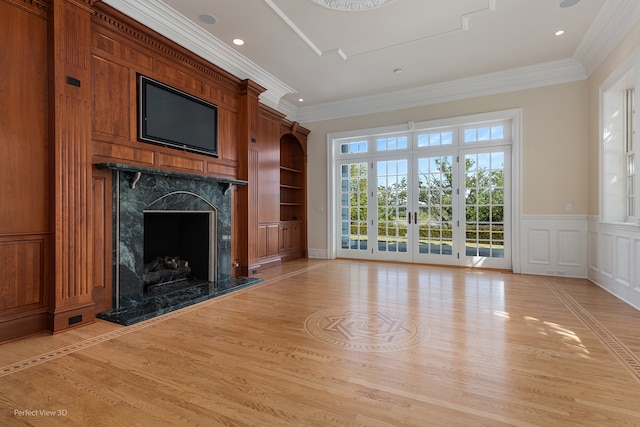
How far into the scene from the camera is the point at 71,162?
116 inches

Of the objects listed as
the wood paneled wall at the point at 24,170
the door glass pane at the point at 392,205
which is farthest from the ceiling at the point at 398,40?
the door glass pane at the point at 392,205

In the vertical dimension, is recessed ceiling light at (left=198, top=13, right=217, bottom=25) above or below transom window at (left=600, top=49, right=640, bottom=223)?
above

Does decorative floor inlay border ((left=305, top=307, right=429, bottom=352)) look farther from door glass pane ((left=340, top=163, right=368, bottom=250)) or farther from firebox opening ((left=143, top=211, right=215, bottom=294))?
door glass pane ((left=340, top=163, right=368, bottom=250))

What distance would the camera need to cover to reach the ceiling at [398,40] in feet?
12.0

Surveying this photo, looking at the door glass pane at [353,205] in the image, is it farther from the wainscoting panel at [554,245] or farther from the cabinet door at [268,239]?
the wainscoting panel at [554,245]

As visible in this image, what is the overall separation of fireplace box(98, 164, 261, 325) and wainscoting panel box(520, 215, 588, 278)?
15.8 feet

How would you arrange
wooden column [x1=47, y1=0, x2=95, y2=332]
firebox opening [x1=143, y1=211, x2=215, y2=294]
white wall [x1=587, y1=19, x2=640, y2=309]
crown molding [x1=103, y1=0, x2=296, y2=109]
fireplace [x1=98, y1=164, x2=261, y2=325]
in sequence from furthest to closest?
firebox opening [x1=143, y1=211, x2=215, y2=294]
white wall [x1=587, y1=19, x2=640, y2=309]
crown molding [x1=103, y1=0, x2=296, y2=109]
fireplace [x1=98, y1=164, x2=261, y2=325]
wooden column [x1=47, y1=0, x2=95, y2=332]

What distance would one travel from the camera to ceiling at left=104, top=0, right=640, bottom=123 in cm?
367

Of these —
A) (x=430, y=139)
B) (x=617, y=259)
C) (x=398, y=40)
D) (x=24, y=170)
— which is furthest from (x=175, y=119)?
(x=617, y=259)

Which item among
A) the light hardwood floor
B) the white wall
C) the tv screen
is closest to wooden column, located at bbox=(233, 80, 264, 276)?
the tv screen

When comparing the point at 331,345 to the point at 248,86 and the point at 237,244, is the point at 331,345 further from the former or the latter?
the point at 248,86

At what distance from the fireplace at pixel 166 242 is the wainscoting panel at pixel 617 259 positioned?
191 inches

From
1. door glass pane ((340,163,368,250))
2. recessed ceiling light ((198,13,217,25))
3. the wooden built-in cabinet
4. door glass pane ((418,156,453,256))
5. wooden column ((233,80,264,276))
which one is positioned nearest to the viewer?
recessed ceiling light ((198,13,217,25))

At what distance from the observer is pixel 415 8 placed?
12.1 feet
